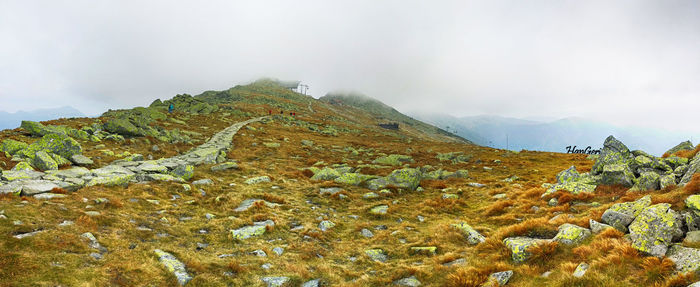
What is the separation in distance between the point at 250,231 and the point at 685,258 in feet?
43.1

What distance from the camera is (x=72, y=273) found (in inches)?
264

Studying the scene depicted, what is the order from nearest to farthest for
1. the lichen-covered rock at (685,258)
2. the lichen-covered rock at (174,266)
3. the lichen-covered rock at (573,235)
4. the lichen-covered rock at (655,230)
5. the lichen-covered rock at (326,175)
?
the lichen-covered rock at (685,258) → the lichen-covered rock at (655,230) → the lichen-covered rock at (174,266) → the lichen-covered rock at (573,235) → the lichen-covered rock at (326,175)

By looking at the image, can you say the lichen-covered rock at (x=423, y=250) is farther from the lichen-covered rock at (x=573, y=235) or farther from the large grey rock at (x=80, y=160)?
the large grey rock at (x=80, y=160)

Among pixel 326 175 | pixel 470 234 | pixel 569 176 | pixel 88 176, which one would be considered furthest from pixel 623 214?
pixel 88 176

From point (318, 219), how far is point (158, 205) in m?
7.92

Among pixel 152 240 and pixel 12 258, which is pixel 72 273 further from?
pixel 152 240

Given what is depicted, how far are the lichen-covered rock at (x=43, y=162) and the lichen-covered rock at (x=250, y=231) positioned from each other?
13.0 meters

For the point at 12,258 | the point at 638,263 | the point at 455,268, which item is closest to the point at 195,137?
the point at 12,258

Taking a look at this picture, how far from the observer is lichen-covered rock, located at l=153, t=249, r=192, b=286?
7697 millimetres

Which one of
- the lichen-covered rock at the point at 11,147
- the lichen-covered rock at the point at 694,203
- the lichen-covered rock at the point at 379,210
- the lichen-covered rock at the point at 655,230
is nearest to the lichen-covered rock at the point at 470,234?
the lichen-covered rock at the point at 655,230

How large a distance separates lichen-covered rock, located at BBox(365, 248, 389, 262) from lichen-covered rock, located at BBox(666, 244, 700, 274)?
7460 mm

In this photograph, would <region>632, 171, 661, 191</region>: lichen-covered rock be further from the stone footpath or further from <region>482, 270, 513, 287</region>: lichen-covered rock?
the stone footpath

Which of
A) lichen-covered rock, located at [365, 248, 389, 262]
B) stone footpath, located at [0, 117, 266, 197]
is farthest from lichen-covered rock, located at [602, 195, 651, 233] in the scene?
stone footpath, located at [0, 117, 266, 197]

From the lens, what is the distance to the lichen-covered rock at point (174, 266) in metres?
7.70
